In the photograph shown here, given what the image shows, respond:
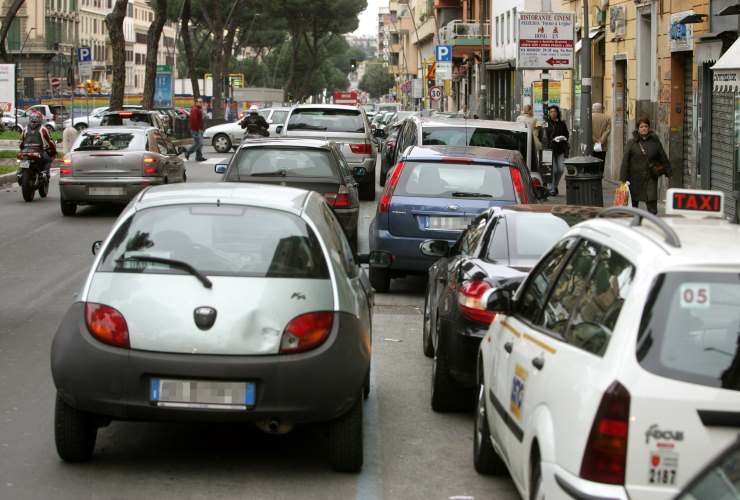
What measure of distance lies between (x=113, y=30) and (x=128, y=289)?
35.8 meters

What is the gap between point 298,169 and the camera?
16000 mm

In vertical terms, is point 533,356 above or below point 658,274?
A: below

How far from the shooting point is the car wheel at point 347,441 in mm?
6602

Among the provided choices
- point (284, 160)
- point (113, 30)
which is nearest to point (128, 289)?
point (284, 160)

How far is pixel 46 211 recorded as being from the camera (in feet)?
73.5

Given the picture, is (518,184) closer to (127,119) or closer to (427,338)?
(427,338)

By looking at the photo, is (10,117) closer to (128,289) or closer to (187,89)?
(187,89)

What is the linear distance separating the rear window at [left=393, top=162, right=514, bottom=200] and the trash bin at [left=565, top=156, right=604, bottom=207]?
613 cm

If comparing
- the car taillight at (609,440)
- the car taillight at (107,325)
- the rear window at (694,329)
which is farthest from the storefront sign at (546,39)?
the car taillight at (609,440)

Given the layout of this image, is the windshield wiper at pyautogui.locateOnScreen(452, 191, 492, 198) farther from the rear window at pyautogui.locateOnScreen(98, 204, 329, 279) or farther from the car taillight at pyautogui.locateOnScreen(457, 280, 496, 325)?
the rear window at pyautogui.locateOnScreen(98, 204, 329, 279)

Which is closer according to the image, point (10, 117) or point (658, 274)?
point (658, 274)

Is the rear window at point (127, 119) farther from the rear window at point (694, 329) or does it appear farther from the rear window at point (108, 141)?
the rear window at point (694, 329)

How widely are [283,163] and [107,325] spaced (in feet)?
31.9

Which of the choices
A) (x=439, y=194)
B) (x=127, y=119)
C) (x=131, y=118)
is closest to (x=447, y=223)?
(x=439, y=194)
